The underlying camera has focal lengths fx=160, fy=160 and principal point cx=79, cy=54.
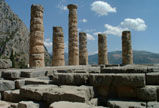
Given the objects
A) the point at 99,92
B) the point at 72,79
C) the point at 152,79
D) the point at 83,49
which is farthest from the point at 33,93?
the point at 83,49

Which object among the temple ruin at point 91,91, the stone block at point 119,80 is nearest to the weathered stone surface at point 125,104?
the temple ruin at point 91,91

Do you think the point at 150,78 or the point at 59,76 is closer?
the point at 150,78

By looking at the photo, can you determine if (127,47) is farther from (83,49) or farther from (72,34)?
(72,34)

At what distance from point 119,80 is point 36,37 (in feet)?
33.7

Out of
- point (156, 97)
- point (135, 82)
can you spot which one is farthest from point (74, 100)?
point (156, 97)

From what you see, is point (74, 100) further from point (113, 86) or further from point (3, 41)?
point (3, 41)

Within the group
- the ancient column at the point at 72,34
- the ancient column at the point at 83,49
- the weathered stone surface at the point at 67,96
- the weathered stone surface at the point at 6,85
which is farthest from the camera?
the ancient column at the point at 83,49

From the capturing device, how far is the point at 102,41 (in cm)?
2014

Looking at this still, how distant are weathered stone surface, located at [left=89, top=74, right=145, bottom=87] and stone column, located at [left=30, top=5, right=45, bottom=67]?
9152mm

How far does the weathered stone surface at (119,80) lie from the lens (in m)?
3.83

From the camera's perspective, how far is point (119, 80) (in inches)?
159

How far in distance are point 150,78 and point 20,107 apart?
334 centimetres

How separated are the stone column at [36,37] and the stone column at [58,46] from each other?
89.7 inches

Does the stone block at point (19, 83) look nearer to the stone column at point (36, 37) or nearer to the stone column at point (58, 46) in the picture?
the stone column at point (36, 37)
